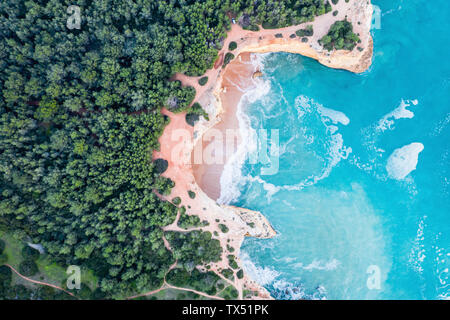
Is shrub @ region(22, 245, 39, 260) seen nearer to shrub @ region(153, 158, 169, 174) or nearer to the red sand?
shrub @ region(153, 158, 169, 174)

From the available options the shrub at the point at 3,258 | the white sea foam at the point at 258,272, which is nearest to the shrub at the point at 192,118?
the white sea foam at the point at 258,272

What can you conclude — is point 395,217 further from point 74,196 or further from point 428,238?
point 74,196

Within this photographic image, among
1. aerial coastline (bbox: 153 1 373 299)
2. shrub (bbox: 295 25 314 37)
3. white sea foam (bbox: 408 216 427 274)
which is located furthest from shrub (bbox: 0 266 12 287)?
white sea foam (bbox: 408 216 427 274)

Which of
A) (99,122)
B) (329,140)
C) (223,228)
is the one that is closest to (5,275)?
(99,122)

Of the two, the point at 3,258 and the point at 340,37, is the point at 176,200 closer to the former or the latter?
the point at 3,258

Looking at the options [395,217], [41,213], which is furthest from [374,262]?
[41,213]

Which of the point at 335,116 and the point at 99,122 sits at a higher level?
the point at 335,116

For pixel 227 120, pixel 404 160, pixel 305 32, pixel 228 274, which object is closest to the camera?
pixel 228 274
